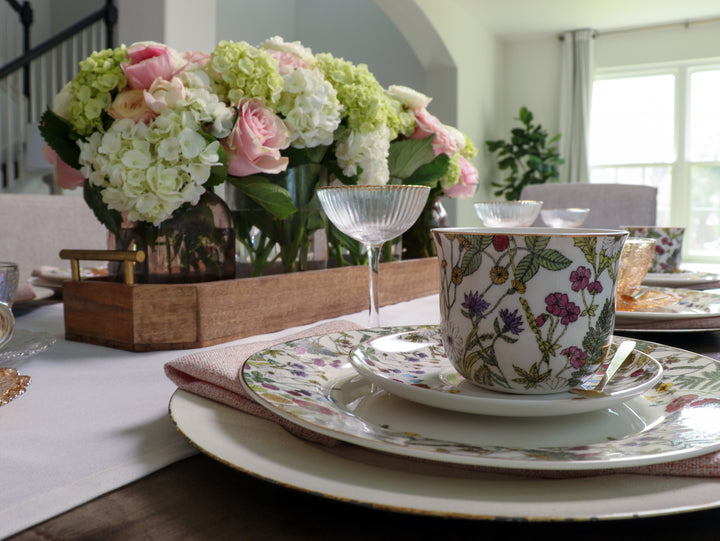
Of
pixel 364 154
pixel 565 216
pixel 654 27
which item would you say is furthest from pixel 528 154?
pixel 364 154

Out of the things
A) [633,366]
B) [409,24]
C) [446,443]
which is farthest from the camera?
[409,24]

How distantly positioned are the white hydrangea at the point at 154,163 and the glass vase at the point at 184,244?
0.13 feet

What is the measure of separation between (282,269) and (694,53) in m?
6.85

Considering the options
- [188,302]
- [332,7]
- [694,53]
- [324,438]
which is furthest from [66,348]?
[694,53]

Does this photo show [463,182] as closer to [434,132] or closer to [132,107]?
[434,132]

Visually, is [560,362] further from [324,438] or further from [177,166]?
[177,166]

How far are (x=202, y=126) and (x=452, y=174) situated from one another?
574mm

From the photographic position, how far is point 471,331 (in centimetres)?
40

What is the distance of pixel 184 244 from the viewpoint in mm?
769

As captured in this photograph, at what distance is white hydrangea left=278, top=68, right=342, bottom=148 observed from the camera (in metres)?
0.81

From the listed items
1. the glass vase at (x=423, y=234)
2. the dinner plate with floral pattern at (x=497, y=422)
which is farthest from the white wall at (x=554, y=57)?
the dinner plate with floral pattern at (x=497, y=422)

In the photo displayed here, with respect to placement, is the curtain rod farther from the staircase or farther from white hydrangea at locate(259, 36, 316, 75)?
white hydrangea at locate(259, 36, 316, 75)

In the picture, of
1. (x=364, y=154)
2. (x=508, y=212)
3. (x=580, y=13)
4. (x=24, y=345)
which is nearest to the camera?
(x=24, y=345)

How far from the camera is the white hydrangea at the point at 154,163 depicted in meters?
0.70
